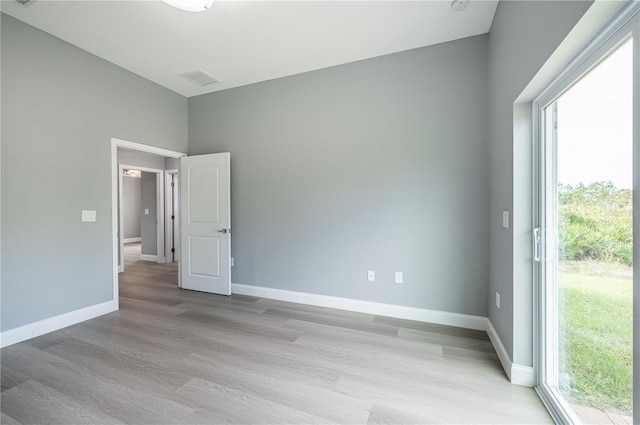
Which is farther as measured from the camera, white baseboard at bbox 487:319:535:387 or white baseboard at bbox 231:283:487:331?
white baseboard at bbox 231:283:487:331

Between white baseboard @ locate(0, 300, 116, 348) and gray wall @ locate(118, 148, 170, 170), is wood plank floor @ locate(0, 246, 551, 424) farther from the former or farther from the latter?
gray wall @ locate(118, 148, 170, 170)

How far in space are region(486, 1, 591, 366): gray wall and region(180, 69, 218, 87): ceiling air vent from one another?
3.19m

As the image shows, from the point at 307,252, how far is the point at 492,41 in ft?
9.33

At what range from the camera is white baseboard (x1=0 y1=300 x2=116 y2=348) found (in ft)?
7.57

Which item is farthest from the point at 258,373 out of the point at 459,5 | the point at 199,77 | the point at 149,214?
the point at 149,214

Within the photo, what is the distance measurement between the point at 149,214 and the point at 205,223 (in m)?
3.28

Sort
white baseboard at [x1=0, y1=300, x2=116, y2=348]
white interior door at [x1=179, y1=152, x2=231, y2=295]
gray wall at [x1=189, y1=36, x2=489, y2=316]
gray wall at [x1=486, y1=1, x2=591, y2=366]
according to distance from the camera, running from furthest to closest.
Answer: white interior door at [x1=179, y1=152, x2=231, y2=295] < gray wall at [x1=189, y1=36, x2=489, y2=316] < white baseboard at [x1=0, y1=300, x2=116, y2=348] < gray wall at [x1=486, y1=1, x2=591, y2=366]

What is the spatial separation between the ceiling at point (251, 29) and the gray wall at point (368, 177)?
26cm

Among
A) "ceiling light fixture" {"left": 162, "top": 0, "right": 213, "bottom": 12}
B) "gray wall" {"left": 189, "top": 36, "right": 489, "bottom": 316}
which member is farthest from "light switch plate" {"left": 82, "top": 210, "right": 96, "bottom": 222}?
"ceiling light fixture" {"left": 162, "top": 0, "right": 213, "bottom": 12}

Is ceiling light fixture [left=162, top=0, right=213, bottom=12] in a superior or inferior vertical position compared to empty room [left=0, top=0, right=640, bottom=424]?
superior

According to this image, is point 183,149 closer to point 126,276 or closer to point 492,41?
point 126,276

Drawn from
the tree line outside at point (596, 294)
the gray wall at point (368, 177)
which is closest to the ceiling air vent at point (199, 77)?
the gray wall at point (368, 177)

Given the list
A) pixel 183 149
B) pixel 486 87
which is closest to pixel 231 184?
pixel 183 149

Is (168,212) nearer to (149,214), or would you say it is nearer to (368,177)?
(149,214)
